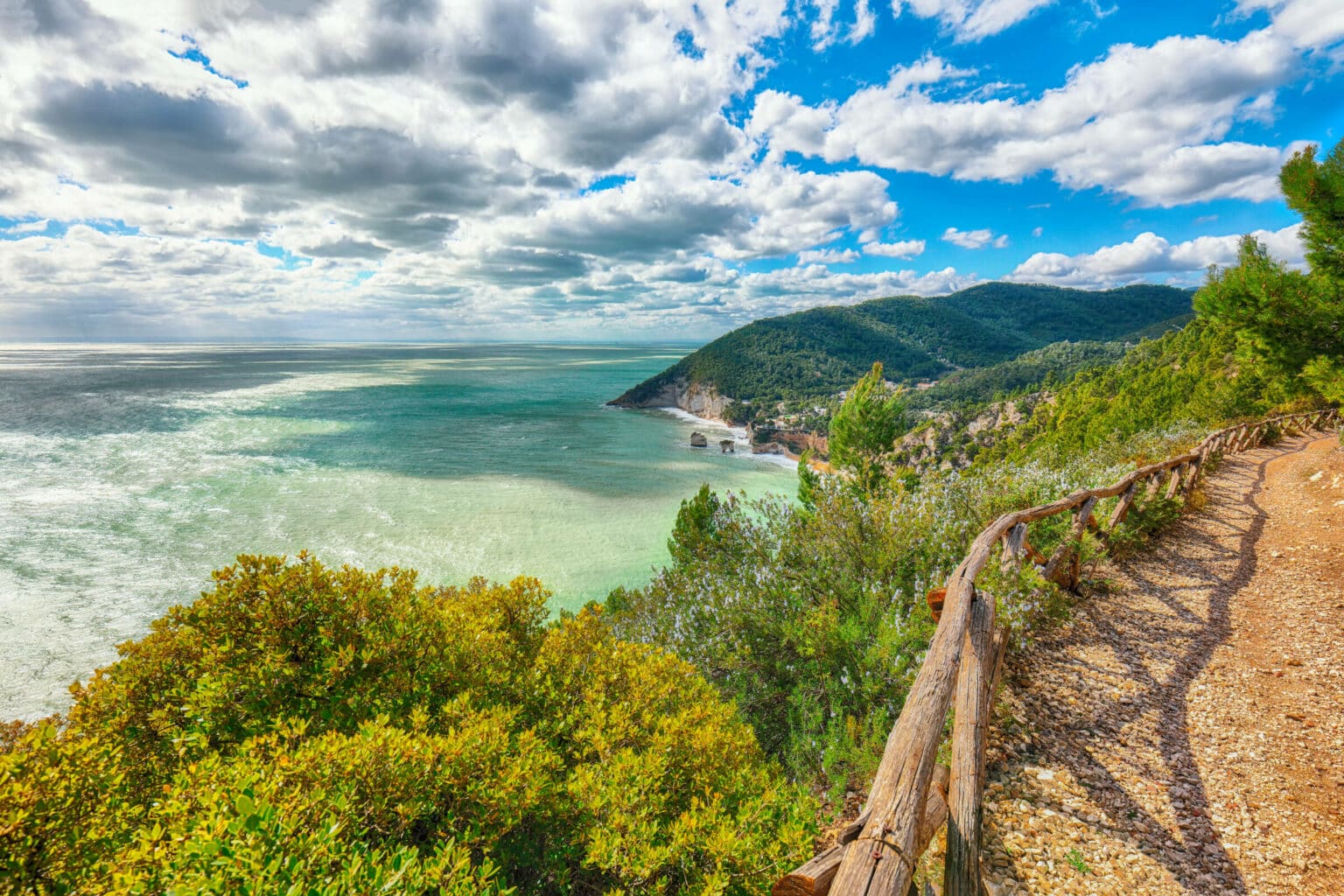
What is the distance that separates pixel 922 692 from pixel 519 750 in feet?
7.29

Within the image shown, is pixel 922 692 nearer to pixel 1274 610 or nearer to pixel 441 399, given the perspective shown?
pixel 1274 610

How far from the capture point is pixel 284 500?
4106 centimetres

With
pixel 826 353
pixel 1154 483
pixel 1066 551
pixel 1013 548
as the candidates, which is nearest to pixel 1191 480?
pixel 1154 483

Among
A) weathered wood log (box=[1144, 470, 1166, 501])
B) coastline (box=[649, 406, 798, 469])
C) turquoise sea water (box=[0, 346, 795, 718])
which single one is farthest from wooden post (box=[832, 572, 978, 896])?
coastline (box=[649, 406, 798, 469])

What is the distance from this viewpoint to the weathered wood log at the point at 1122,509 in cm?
707

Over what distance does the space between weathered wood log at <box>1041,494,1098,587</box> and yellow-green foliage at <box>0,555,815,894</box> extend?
165 inches

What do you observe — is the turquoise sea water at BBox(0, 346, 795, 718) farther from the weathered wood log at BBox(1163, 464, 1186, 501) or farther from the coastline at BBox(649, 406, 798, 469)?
the weathered wood log at BBox(1163, 464, 1186, 501)

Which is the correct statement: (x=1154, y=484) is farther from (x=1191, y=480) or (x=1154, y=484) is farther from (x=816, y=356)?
(x=816, y=356)

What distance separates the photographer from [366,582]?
3297 millimetres

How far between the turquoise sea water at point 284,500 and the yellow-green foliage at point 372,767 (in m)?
21.2

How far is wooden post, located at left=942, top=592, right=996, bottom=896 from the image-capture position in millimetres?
2174

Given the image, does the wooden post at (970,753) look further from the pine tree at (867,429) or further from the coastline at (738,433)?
the coastline at (738,433)

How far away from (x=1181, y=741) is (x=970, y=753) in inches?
97.6

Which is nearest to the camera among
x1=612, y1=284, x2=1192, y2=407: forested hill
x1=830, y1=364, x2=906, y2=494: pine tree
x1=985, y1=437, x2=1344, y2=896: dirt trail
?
x1=985, y1=437, x2=1344, y2=896: dirt trail
